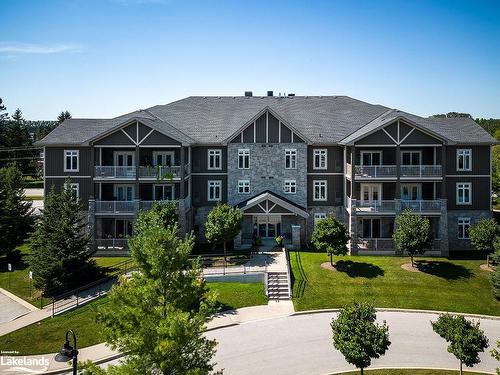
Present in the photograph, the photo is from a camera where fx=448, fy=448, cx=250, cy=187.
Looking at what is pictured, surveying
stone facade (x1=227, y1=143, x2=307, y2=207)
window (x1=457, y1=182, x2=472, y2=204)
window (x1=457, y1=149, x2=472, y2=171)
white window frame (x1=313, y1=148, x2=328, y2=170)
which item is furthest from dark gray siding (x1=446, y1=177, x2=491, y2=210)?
stone facade (x1=227, y1=143, x2=307, y2=207)

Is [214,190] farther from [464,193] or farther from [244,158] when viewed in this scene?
[464,193]

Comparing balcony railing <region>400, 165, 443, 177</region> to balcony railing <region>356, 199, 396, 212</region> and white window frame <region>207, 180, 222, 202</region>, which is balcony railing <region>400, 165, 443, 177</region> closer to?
balcony railing <region>356, 199, 396, 212</region>

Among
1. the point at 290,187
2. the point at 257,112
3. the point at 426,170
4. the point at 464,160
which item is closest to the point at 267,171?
the point at 290,187

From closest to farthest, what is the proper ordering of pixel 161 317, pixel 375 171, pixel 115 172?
pixel 161 317 → pixel 375 171 → pixel 115 172

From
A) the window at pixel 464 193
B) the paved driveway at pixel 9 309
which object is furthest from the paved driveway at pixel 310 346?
the window at pixel 464 193

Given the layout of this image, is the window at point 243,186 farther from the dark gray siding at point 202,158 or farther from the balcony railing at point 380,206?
the balcony railing at point 380,206

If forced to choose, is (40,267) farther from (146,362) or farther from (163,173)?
(146,362)
